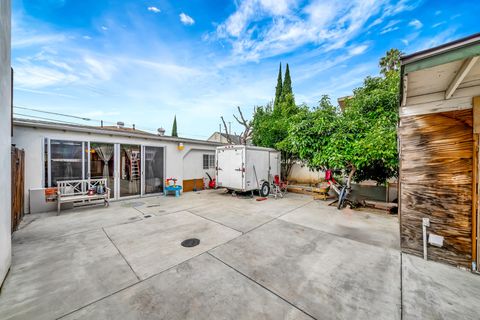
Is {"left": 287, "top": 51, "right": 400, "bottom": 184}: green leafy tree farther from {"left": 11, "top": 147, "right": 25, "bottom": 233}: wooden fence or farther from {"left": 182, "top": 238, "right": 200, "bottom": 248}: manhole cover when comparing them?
{"left": 11, "top": 147, "right": 25, "bottom": 233}: wooden fence

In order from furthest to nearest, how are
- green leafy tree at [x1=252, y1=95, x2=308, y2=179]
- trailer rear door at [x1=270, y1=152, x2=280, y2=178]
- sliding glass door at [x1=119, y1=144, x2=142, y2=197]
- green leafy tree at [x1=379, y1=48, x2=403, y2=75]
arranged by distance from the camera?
green leafy tree at [x1=379, y1=48, x2=403, y2=75], green leafy tree at [x1=252, y1=95, x2=308, y2=179], trailer rear door at [x1=270, y1=152, x2=280, y2=178], sliding glass door at [x1=119, y1=144, x2=142, y2=197]

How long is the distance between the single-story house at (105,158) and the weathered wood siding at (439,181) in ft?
26.4

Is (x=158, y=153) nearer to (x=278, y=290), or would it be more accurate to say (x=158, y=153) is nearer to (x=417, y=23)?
(x=278, y=290)

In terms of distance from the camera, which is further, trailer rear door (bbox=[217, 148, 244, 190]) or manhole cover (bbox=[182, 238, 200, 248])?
trailer rear door (bbox=[217, 148, 244, 190])

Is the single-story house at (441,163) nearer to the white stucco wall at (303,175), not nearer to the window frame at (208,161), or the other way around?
the white stucco wall at (303,175)

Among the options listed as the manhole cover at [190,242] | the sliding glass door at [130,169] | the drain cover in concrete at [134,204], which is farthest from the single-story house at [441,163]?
the sliding glass door at [130,169]

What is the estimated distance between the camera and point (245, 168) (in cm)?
693

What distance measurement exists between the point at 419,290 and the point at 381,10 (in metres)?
8.70

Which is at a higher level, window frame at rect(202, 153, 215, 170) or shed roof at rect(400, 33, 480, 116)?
shed roof at rect(400, 33, 480, 116)

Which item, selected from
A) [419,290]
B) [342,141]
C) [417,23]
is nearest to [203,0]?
[342,141]

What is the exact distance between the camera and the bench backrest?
5377 mm

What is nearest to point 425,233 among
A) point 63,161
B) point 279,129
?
point 279,129

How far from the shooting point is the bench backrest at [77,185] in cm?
538

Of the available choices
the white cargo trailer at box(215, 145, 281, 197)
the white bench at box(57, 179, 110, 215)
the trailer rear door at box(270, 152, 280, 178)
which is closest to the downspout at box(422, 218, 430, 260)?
the white cargo trailer at box(215, 145, 281, 197)
